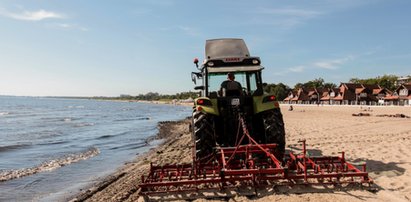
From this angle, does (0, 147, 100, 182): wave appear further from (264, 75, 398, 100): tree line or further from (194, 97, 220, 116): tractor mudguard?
(264, 75, 398, 100): tree line

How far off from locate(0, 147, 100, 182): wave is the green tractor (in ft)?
22.3

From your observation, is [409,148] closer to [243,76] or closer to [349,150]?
[349,150]

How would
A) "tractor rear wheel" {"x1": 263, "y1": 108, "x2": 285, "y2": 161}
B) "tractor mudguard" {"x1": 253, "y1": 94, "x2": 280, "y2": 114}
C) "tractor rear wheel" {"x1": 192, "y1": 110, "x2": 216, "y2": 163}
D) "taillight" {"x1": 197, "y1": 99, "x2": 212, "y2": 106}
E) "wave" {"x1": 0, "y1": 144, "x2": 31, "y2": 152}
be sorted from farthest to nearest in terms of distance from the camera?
1. "wave" {"x1": 0, "y1": 144, "x2": 31, "y2": 152}
2. "tractor mudguard" {"x1": 253, "y1": 94, "x2": 280, "y2": 114}
3. "taillight" {"x1": 197, "y1": 99, "x2": 212, "y2": 106}
4. "tractor rear wheel" {"x1": 263, "y1": 108, "x2": 285, "y2": 161}
5. "tractor rear wheel" {"x1": 192, "y1": 110, "x2": 216, "y2": 163}

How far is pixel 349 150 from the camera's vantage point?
10477 mm

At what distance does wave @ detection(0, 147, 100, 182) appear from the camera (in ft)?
36.1

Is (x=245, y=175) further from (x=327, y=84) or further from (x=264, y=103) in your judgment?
(x=327, y=84)

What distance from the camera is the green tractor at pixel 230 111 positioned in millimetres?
7145

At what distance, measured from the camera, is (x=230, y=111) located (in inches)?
308

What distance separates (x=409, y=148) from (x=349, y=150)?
1.83 m

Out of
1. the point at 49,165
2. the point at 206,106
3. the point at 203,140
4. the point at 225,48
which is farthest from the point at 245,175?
the point at 49,165

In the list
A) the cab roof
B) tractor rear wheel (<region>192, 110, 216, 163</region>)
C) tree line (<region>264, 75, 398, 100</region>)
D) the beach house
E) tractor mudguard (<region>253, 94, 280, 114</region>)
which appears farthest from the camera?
tree line (<region>264, 75, 398, 100</region>)

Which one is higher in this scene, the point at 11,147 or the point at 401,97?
the point at 401,97

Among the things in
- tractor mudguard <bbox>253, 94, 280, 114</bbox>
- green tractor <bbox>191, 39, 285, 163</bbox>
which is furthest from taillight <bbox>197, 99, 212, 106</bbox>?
tractor mudguard <bbox>253, 94, 280, 114</bbox>

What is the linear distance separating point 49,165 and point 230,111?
27.5ft
